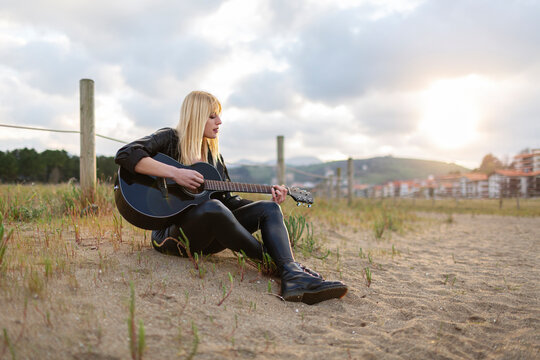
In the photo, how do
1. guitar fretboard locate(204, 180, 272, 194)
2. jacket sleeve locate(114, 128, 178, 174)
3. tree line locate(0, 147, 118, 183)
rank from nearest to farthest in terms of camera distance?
jacket sleeve locate(114, 128, 178, 174) < guitar fretboard locate(204, 180, 272, 194) < tree line locate(0, 147, 118, 183)

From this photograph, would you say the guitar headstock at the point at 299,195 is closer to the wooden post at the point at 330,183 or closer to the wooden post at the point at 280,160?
the wooden post at the point at 280,160

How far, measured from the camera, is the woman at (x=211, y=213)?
7.83ft

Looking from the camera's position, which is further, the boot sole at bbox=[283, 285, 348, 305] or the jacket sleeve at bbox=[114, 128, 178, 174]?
the jacket sleeve at bbox=[114, 128, 178, 174]

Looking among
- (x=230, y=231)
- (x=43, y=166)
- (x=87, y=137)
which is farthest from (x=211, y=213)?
(x=43, y=166)

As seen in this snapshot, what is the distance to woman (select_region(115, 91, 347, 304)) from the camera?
2387 millimetres

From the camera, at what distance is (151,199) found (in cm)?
253

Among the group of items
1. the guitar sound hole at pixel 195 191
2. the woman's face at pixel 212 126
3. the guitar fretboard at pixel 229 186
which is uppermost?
the woman's face at pixel 212 126

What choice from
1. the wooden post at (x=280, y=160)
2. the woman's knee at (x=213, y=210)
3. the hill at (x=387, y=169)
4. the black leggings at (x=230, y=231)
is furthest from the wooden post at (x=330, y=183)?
the hill at (x=387, y=169)

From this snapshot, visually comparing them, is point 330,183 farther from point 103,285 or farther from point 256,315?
point 103,285

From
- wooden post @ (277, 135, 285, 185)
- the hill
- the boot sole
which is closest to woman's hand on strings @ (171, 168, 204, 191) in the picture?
the boot sole

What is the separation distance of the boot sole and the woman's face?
4.59ft

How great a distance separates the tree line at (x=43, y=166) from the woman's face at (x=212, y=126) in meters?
2.77

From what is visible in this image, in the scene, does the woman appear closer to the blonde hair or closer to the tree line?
the blonde hair

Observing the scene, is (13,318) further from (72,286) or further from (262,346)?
(262,346)
